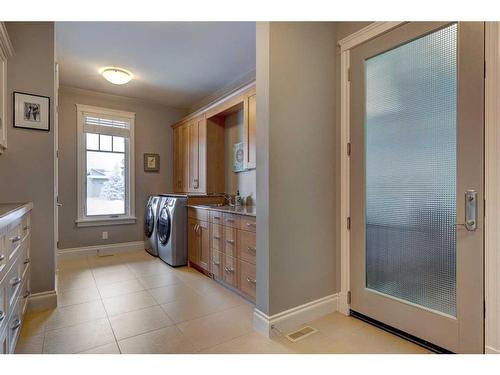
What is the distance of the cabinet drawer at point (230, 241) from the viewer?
2.84 meters

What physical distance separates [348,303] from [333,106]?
1.69 metres

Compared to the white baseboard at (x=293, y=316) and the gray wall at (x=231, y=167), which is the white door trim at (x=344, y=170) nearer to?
the white baseboard at (x=293, y=316)


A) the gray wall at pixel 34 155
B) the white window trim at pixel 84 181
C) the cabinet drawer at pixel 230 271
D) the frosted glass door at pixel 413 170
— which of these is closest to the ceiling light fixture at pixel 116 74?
the white window trim at pixel 84 181

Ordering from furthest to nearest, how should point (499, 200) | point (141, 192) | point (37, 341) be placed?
point (141, 192) < point (37, 341) < point (499, 200)

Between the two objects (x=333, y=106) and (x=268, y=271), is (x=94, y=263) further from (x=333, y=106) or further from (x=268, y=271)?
(x=333, y=106)

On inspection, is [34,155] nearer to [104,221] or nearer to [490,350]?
[104,221]

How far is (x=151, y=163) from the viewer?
5.06 m

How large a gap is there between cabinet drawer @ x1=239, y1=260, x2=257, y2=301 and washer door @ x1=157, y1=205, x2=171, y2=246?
1.60 metres

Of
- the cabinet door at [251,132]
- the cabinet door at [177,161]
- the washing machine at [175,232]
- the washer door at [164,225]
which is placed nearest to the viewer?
the cabinet door at [251,132]

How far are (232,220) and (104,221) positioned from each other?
2.89 m

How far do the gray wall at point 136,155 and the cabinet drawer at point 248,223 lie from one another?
2965mm

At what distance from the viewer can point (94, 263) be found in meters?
3.99

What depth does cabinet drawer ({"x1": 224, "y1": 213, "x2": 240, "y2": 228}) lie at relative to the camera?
2785 mm
